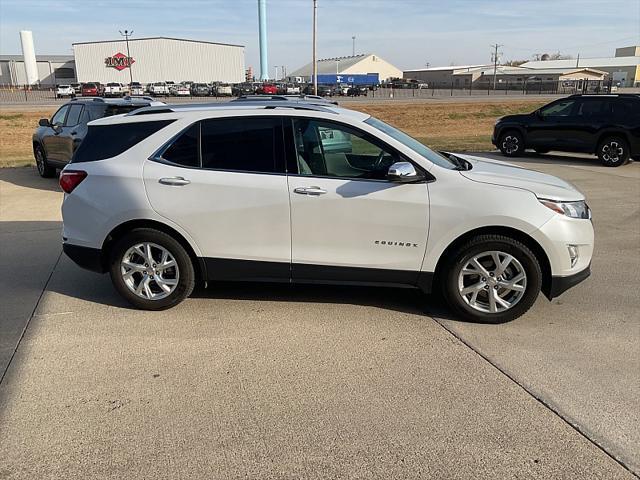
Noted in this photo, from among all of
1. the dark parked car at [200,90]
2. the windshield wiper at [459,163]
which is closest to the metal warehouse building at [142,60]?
the dark parked car at [200,90]

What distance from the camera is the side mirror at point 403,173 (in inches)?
162

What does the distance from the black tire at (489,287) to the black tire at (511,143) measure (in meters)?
11.6

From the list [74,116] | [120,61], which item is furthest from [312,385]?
[120,61]

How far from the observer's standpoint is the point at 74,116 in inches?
415

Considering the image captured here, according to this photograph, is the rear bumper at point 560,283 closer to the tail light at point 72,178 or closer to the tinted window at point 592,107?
the tail light at point 72,178

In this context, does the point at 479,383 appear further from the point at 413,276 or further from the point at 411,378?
the point at 413,276

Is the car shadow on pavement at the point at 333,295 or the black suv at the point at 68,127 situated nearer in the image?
the car shadow on pavement at the point at 333,295

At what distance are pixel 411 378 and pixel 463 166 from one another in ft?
6.82

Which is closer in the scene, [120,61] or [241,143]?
[241,143]

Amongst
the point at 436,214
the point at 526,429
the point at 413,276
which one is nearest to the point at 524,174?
the point at 436,214

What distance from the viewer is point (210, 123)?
4.54 metres

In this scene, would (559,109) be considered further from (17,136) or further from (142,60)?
(142,60)

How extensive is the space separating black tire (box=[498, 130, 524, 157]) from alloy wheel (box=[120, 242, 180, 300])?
12.6 meters

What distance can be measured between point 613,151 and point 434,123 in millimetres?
17127
